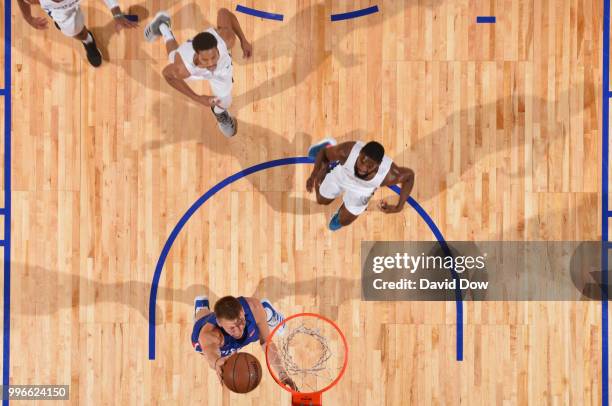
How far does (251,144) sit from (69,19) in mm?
2035

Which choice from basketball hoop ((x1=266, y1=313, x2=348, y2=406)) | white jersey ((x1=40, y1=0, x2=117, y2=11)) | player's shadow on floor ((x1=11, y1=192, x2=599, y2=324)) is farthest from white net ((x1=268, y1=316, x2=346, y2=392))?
white jersey ((x1=40, y1=0, x2=117, y2=11))

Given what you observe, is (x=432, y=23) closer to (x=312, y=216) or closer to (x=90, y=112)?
(x=312, y=216)

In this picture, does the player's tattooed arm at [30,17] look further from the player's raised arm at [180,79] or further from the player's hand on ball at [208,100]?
the player's hand on ball at [208,100]

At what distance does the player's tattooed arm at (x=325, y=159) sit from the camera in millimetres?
5358

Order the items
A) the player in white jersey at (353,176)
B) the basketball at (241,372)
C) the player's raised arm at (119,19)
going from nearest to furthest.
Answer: the player in white jersey at (353,176), the basketball at (241,372), the player's raised arm at (119,19)

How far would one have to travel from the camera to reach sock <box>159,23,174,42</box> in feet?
18.9

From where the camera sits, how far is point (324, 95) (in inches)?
234

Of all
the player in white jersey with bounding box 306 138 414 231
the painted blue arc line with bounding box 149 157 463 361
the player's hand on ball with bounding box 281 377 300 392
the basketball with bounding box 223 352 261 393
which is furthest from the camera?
the painted blue arc line with bounding box 149 157 463 361

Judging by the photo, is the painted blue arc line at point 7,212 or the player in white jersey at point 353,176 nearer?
the player in white jersey at point 353,176

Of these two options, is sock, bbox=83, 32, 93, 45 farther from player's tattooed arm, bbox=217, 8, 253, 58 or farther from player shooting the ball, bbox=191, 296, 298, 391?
player shooting the ball, bbox=191, 296, 298, 391

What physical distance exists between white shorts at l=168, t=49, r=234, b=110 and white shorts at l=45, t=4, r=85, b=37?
35.2 inches

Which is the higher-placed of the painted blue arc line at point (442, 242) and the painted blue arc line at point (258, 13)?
the painted blue arc line at point (258, 13)

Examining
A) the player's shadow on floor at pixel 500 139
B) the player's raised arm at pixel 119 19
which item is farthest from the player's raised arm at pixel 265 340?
the player's raised arm at pixel 119 19

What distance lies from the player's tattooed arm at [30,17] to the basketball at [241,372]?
3.65m
